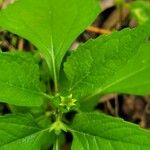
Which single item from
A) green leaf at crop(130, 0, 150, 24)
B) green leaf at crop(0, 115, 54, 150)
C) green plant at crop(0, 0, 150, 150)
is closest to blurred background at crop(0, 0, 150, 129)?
green leaf at crop(130, 0, 150, 24)

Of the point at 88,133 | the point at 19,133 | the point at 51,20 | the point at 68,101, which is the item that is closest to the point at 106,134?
the point at 88,133

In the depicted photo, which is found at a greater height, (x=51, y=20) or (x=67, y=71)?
(x=51, y=20)

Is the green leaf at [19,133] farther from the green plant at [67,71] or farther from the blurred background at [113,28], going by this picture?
the blurred background at [113,28]

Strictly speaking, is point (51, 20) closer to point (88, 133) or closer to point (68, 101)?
point (68, 101)

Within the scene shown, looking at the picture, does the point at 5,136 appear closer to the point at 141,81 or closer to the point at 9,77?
the point at 9,77

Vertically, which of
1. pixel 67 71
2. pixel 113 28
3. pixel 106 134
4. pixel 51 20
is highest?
pixel 113 28

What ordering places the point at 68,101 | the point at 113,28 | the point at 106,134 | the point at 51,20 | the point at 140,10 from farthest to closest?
the point at 113,28 → the point at 140,10 → the point at 51,20 → the point at 68,101 → the point at 106,134

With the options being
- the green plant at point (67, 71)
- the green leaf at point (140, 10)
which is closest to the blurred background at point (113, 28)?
the green leaf at point (140, 10)
